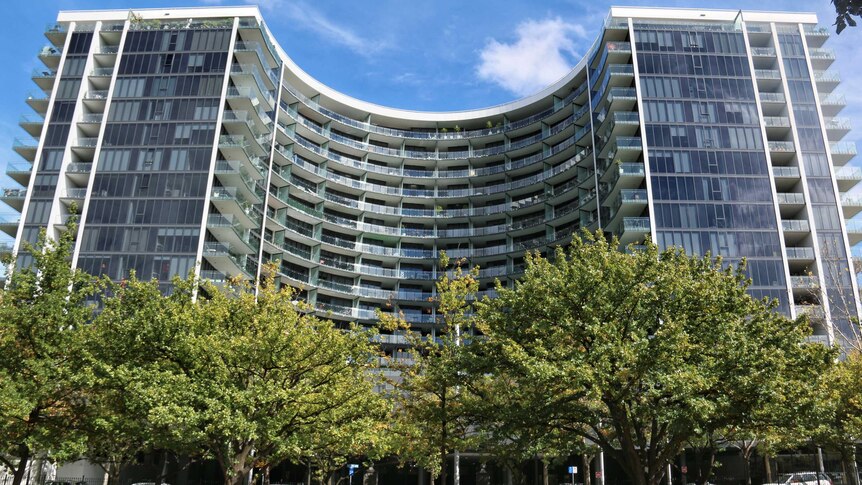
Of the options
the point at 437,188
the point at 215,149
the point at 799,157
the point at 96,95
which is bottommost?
the point at 215,149

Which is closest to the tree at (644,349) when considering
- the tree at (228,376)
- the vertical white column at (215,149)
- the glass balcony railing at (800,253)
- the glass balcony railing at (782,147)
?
the tree at (228,376)

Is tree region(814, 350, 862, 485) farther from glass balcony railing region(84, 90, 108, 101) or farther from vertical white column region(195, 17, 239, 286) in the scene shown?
glass balcony railing region(84, 90, 108, 101)

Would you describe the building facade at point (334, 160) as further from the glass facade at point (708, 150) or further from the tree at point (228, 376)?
the tree at point (228, 376)

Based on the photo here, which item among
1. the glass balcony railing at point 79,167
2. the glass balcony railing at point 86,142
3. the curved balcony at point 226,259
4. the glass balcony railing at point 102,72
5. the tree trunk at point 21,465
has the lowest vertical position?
the tree trunk at point 21,465

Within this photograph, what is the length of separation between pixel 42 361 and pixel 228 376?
6.07 meters

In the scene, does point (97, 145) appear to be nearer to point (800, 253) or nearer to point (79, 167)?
point (79, 167)

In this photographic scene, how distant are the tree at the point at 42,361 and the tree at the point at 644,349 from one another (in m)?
14.8

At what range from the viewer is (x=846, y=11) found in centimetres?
714

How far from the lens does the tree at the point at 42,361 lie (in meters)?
20.6

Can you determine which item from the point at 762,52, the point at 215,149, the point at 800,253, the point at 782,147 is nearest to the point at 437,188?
the point at 215,149

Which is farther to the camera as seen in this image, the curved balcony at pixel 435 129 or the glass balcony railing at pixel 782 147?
the curved balcony at pixel 435 129

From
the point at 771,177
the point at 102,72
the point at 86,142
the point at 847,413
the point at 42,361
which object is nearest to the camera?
the point at 42,361

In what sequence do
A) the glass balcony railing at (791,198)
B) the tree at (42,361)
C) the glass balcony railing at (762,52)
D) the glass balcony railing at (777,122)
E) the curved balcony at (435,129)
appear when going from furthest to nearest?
the curved balcony at (435,129)
the glass balcony railing at (762,52)
the glass balcony railing at (777,122)
the glass balcony railing at (791,198)
the tree at (42,361)

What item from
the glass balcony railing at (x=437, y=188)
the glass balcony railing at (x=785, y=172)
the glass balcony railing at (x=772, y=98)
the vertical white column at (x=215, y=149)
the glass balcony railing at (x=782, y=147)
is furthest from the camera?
the glass balcony railing at (x=437, y=188)
